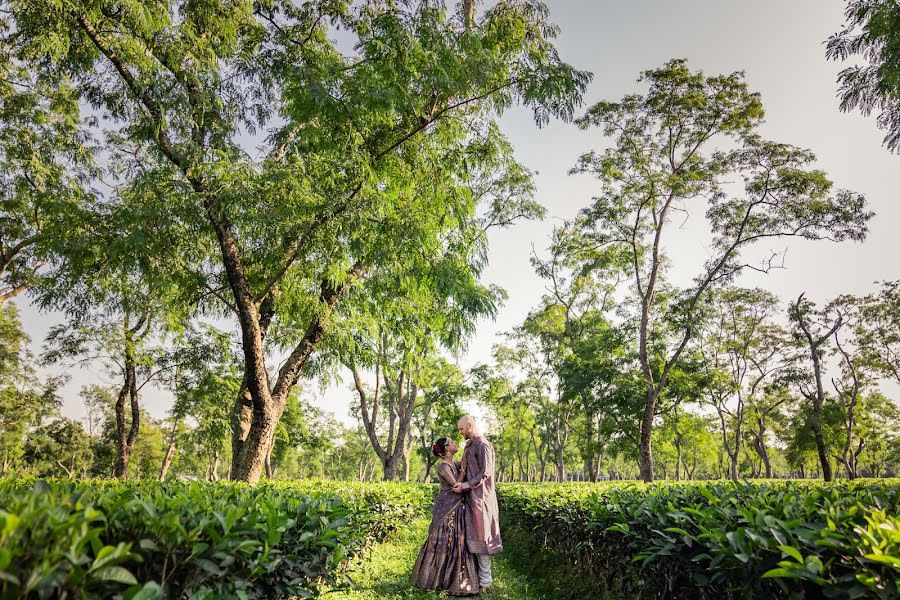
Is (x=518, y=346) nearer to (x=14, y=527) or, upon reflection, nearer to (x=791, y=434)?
(x=791, y=434)

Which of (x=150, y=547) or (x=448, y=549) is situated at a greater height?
(x=150, y=547)

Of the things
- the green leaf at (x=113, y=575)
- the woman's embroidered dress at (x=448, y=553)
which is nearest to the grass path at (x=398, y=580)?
the woman's embroidered dress at (x=448, y=553)

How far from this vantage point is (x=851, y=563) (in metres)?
2.15

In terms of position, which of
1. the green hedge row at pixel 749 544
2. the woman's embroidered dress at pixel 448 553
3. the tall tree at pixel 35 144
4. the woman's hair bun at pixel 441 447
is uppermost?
the tall tree at pixel 35 144

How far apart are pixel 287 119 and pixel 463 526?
7.66 metres

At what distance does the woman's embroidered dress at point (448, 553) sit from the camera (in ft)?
18.6

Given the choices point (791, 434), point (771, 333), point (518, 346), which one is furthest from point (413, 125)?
point (791, 434)

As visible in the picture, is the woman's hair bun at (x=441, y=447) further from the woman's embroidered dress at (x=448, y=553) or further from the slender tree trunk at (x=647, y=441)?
the slender tree trunk at (x=647, y=441)

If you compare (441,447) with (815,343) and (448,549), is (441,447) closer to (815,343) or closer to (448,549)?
(448,549)

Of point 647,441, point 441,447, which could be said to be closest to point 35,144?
point 441,447

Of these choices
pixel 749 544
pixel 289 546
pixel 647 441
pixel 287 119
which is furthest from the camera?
pixel 647 441

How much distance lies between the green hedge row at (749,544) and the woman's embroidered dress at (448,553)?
1.46 m

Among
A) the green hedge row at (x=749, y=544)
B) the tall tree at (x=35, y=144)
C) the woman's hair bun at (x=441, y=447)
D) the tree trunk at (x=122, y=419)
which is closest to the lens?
the green hedge row at (x=749, y=544)

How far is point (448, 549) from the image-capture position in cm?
584
